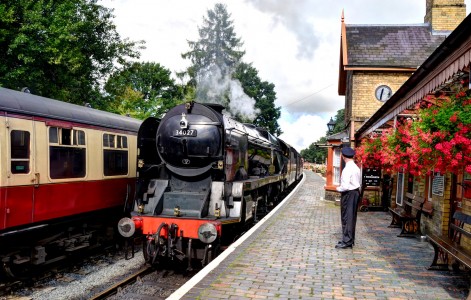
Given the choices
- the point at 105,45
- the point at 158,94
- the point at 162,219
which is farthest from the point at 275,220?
the point at 158,94

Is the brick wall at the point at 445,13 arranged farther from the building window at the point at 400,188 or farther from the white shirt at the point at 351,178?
the white shirt at the point at 351,178

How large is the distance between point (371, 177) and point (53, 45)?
12526 mm

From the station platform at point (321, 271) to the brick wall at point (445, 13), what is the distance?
13870 mm

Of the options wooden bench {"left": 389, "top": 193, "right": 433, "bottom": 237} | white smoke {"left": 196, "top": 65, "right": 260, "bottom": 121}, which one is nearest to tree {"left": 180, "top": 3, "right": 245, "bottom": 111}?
white smoke {"left": 196, "top": 65, "right": 260, "bottom": 121}

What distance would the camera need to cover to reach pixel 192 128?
8.21 m

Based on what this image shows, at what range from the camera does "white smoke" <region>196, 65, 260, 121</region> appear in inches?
1386

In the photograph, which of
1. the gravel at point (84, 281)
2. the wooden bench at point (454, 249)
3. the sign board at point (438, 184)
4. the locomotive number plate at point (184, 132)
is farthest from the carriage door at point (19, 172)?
the sign board at point (438, 184)

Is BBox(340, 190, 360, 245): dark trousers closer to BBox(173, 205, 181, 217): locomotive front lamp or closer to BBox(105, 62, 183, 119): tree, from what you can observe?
BBox(173, 205, 181, 217): locomotive front lamp

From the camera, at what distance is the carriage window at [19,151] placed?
21.2 ft

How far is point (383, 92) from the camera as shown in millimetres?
18734

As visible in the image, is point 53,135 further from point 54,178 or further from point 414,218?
point 414,218

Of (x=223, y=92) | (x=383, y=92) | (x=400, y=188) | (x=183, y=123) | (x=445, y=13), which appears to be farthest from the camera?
(x=223, y=92)

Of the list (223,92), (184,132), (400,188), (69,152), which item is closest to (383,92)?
(400,188)

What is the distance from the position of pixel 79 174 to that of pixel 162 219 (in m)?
2.07
